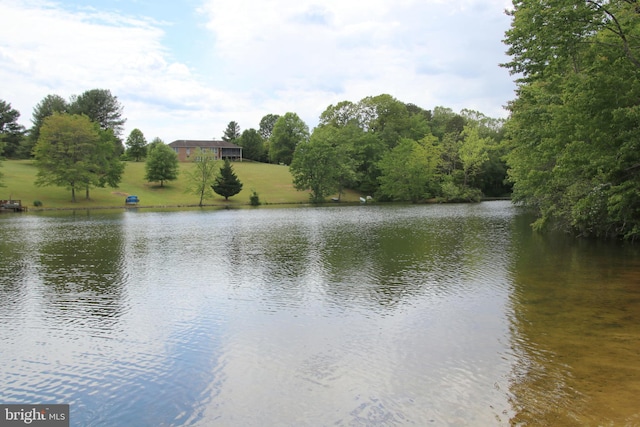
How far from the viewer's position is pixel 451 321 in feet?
36.3

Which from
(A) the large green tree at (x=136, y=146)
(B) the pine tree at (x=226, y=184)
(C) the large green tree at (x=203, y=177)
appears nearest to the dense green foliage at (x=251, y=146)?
(A) the large green tree at (x=136, y=146)

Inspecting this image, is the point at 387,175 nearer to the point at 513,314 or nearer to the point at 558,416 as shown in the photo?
the point at 513,314

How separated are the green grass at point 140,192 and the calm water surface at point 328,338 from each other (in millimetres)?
45531

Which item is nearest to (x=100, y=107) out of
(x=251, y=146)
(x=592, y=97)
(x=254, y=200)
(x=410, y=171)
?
(x=251, y=146)

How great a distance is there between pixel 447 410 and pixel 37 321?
10.4m

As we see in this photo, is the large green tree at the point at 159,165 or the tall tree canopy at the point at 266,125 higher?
the tall tree canopy at the point at 266,125

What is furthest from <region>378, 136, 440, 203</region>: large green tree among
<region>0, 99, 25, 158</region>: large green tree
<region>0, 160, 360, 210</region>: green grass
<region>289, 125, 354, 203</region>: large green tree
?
<region>0, 99, 25, 158</region>: large green tree

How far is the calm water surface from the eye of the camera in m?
7.00

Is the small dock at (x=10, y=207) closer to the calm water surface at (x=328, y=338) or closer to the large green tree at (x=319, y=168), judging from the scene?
the calm water surface at (x=328, y=338)

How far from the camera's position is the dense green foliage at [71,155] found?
2410 inches

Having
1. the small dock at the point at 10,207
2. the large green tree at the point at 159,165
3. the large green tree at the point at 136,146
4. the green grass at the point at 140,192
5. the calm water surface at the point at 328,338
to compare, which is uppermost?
the large green tree at the point at 136,146

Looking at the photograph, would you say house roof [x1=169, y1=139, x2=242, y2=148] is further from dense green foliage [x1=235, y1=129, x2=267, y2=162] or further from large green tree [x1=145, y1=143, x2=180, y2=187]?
large green tree [x1=145, y1=143, x2=180, y2=187]

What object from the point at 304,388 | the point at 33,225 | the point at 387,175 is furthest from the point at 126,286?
the point at 387,175

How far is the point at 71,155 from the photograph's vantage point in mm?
63938
